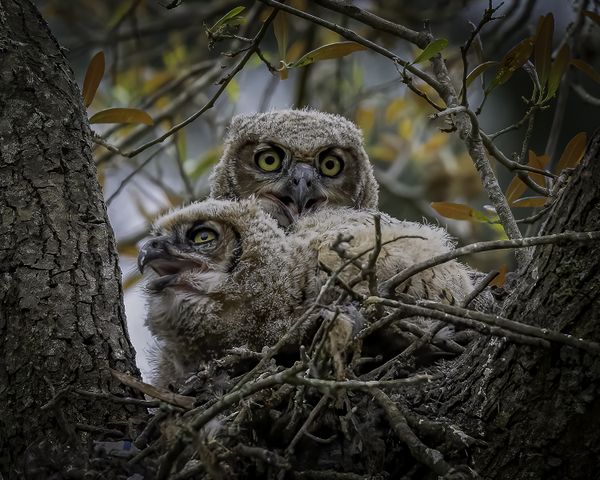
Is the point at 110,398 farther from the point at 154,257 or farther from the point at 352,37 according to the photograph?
the point at 352,37

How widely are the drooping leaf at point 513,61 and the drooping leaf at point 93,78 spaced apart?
55.6 inches

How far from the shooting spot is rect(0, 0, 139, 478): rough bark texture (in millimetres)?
2312

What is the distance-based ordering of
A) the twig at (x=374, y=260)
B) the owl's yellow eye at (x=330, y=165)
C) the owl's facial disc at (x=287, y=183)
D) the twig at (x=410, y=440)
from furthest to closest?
1. the owl's yellow eye at (x=330, y=165)
2. the owl's facial disc at (x=287, y=183)
3. the twig at (x=374, y=260)
4. the twig at (x=410, y=440)

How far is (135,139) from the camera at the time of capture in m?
4.73

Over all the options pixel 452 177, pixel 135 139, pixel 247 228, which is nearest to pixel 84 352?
pixel 247 228

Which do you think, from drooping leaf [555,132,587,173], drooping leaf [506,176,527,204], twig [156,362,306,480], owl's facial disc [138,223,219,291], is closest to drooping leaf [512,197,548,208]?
drooping leaf [506,176,527,204]

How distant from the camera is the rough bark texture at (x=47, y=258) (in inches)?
91.0

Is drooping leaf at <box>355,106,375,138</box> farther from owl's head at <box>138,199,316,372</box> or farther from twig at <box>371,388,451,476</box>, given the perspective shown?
twig at <box>371,388,451,476</box>

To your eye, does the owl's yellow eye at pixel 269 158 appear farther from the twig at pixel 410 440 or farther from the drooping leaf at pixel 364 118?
the twig at pixel 410 440

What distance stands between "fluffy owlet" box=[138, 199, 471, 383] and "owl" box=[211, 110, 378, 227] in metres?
1.31

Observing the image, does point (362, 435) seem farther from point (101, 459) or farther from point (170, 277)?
point (170, 277)

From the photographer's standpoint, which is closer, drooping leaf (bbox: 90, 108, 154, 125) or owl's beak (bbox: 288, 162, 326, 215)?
drooping leaf (bbox: 90, 108, 154, 125)

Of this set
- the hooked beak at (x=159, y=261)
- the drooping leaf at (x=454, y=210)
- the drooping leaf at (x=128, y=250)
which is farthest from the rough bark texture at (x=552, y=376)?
the drooping leaf at (x=128, y=250)

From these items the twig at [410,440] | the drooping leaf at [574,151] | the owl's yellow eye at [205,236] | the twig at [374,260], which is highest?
the owl's yellow eye at [205,236]
